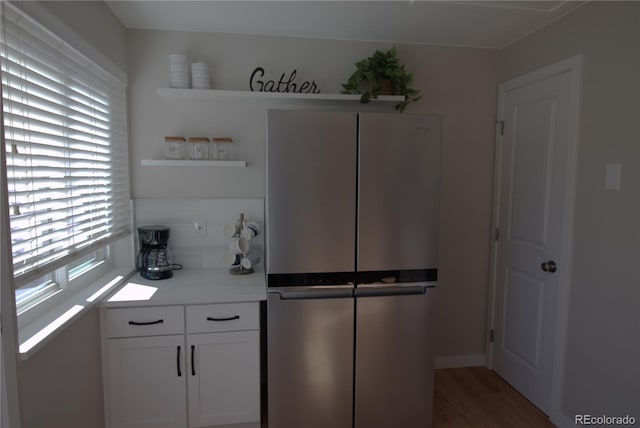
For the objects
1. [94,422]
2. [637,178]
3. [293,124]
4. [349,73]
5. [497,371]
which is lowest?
[497,371]

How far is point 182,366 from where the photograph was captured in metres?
1.87

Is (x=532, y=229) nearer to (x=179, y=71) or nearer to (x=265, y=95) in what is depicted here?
(x=265, y=95)

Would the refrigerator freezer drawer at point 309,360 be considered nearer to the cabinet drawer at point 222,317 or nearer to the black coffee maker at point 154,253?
the cabinet drawer at point 222,317

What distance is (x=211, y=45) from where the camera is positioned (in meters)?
2.32

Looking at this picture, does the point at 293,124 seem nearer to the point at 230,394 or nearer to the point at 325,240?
the point at 325,240

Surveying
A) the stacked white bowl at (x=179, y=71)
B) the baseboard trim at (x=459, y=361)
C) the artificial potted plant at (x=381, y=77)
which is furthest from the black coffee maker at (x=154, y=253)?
the baseboard trim at (x=459, y=361)

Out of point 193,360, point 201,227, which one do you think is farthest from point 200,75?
point 193,360

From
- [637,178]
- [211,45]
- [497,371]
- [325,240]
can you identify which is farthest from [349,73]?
[497,371]

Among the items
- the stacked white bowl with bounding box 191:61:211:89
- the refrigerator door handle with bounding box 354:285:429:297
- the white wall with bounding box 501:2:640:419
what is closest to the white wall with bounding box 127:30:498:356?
the stacked white bowl with bounding box 191:61:211:89

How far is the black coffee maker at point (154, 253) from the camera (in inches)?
83.7

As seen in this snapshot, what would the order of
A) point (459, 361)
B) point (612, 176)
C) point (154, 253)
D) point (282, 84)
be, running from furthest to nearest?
point (459, 361) → point (282, 84) → point (154, 253) → point (612, 176)

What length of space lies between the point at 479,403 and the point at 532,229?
3.96 ft

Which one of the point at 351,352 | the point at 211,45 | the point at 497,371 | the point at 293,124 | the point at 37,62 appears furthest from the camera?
the point at 497,371

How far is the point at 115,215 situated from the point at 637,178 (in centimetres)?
280
